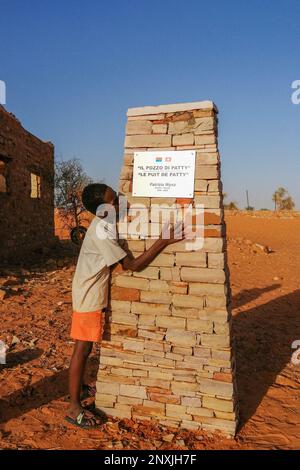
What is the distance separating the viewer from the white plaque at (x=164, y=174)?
332 cm

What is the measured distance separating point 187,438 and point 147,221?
6.04 feet

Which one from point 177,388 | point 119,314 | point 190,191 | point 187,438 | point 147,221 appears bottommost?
point 187,438

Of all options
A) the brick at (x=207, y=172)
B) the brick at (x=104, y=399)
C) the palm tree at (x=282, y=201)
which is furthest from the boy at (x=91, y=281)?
the palm tree at (x=282, y=201)

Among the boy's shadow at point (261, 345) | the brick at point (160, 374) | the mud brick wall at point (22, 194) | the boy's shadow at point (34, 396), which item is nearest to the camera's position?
the brick at point (160, 374)

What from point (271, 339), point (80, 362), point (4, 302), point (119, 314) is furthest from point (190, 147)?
point (4, 302)

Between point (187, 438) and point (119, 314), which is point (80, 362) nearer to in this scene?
point (119, 314)

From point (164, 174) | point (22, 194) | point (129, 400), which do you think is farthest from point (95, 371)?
point (22, 194)

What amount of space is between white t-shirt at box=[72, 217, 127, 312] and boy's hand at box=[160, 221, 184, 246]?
36cm

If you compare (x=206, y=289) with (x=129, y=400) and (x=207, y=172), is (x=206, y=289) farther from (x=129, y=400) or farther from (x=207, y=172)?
(x=129, y=400)

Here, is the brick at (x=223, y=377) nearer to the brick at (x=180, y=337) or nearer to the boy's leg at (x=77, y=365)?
the brick at (x=180, y=337)

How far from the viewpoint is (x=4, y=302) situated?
23.1 feet

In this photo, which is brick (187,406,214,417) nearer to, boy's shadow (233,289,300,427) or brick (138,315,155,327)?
boy's shadow (233,289,300,427)

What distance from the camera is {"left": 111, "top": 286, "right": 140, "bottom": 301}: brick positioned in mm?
3521

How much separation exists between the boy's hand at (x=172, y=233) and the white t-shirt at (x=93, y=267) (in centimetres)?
36
